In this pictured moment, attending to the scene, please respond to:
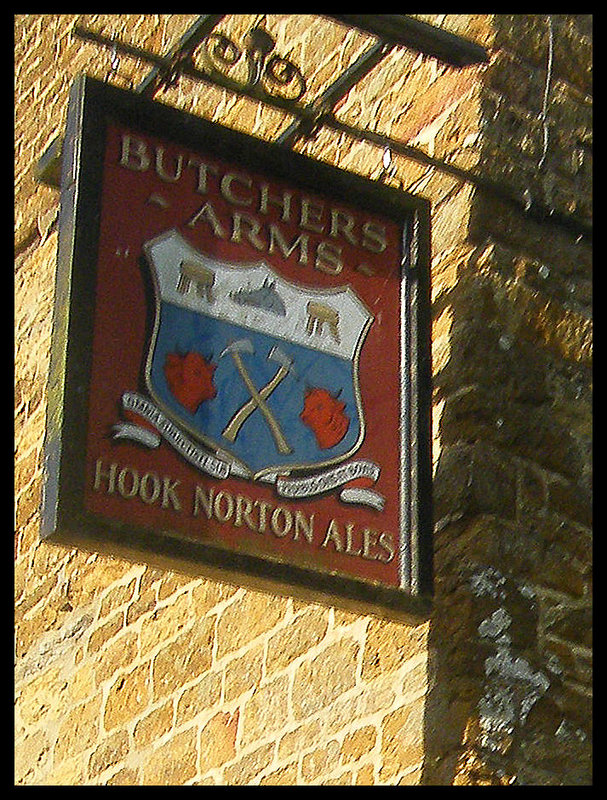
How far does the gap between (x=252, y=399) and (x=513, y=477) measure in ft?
3.55

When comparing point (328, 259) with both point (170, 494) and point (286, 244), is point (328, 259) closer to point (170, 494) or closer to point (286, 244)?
point (286, 244)

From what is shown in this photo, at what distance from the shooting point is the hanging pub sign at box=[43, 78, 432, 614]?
4.03 meters

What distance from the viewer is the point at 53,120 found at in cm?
846

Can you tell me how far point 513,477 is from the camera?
5.05 metres

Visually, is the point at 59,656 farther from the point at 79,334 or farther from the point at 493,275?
the point at 79,334

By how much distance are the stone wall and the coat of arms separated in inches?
26.8

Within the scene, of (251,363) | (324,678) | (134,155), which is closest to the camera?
(251,363)

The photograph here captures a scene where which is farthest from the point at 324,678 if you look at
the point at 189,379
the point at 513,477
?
the point at 189,379

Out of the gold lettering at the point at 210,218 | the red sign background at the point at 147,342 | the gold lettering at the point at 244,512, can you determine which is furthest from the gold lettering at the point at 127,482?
the gold lettering at the point at 210,218

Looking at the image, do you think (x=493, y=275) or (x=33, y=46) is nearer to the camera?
(x=493, y=275)

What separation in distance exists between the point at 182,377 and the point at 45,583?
3286 mm

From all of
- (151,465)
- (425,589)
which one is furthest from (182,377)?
(425,589)

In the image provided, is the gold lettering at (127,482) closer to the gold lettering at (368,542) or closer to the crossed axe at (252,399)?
the crossed axe at (252,399)

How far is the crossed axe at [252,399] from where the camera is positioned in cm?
420
